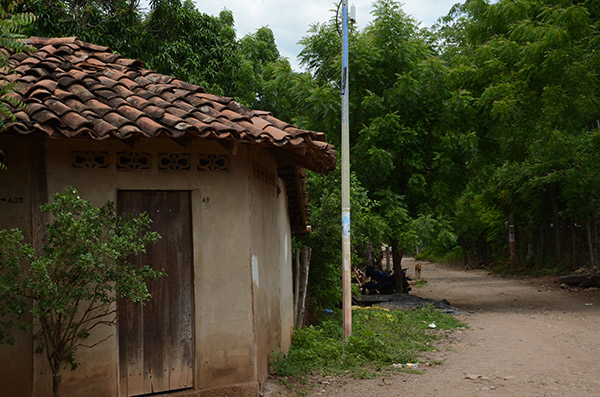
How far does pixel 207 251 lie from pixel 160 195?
82 centimetres

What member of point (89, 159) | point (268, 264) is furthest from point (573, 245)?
point (89, 159)

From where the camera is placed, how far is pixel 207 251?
707cm

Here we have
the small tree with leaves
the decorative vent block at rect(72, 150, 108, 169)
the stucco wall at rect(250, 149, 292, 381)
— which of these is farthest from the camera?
the stucco wall at rect(250, 149, 292, 381)

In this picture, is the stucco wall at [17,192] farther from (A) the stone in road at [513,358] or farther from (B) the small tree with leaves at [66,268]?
(A) the stone in road at [513,358]

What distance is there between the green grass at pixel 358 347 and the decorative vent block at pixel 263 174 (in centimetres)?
247

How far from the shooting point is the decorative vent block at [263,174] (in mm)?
7816

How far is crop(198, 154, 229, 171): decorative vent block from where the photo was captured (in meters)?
7.07

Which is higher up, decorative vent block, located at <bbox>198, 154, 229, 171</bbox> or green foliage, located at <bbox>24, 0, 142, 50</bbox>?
green foliage, located at <bbox>24, 0, 142, 50</bbox>

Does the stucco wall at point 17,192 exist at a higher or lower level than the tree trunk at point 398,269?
higher

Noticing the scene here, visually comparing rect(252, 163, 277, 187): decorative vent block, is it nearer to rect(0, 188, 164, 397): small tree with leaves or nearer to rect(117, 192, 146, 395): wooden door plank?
rect(117, 192, 146, 395): wooden door plank

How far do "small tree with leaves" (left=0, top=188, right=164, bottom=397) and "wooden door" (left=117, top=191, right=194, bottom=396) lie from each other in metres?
0.64

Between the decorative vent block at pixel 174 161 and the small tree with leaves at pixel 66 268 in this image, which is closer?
the small tree with leaves at pixel 66 268

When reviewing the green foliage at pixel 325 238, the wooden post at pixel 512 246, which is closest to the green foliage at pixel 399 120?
the green foliage at pixel 325 238

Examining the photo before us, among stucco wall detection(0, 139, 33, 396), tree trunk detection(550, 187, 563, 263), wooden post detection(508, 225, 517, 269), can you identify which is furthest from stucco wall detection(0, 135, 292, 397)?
wooden post detection(508, 225, 517, 269)
